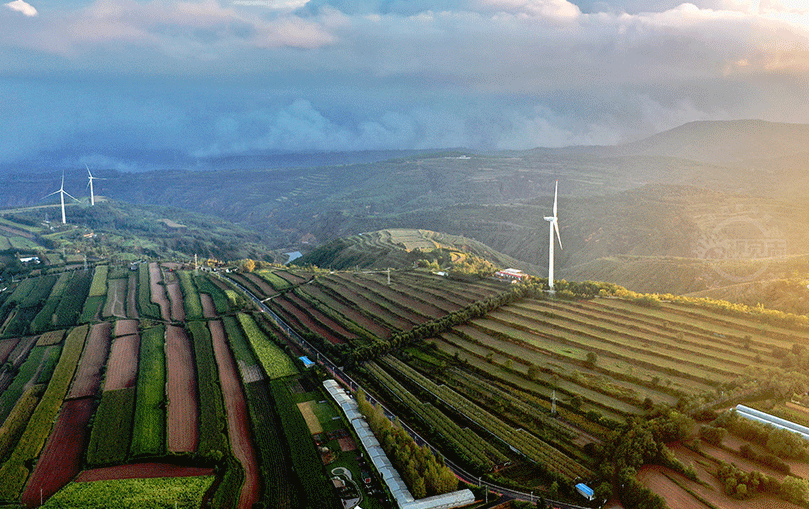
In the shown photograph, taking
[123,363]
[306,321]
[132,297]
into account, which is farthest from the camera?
[132,297]

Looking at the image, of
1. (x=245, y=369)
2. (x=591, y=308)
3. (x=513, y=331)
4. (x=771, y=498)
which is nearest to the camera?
(x=771, y=498)

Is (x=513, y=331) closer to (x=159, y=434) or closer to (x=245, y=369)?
(x=245, y=369)

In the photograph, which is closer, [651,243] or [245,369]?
[245,369]

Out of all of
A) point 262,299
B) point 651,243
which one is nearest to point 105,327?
point 262,299

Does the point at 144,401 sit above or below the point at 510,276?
below

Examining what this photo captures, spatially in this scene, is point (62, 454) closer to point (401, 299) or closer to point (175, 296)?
point (401, 299)

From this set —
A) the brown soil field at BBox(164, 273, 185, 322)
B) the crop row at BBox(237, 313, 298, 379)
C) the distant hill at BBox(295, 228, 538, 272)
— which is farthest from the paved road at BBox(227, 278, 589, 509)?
the distant hill at BBox(295, 228, 538, 272)

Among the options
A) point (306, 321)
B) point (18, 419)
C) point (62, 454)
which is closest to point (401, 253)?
point (306, 321)
